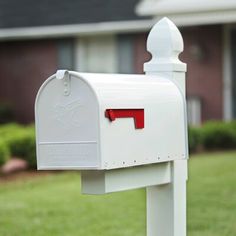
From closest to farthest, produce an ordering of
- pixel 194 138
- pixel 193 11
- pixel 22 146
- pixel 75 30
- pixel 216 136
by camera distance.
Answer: pixel 22 146
pixel 194 138
pixel 216 136
pixel 193 11
pixel 75 30

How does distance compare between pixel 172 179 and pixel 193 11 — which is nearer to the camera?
pixel 172 179

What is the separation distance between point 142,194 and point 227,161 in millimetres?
3660

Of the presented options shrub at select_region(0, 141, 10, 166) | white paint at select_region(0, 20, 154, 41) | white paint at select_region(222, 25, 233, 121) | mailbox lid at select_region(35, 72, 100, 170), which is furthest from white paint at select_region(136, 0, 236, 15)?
mailbox lid at select_region(35, 72, 100, 170)

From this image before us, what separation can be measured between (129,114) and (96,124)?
0.78ft

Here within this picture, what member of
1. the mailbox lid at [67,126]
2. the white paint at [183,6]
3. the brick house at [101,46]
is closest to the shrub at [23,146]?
the white paint at [183,6]

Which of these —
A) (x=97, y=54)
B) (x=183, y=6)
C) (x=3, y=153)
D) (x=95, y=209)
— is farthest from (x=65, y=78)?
(x=97, y=54)

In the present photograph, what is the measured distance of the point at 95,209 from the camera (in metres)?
7.85

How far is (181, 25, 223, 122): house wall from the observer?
56.7 feet

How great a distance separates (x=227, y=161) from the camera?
40.2 feet

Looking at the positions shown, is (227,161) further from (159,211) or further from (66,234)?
(159,211)

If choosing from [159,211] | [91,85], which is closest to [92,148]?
[91,85]

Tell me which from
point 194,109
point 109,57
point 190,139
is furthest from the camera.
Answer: point 109,57

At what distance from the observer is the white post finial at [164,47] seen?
363cm

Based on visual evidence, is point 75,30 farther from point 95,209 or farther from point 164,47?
point 164,47
